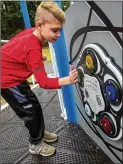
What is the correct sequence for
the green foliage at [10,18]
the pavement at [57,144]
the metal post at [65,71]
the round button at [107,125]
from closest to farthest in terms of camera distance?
the round button at [107,125], the pavement at [57,144], the metal post at [65,71], the green foliage at [10,18]

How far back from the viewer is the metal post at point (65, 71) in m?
1.72

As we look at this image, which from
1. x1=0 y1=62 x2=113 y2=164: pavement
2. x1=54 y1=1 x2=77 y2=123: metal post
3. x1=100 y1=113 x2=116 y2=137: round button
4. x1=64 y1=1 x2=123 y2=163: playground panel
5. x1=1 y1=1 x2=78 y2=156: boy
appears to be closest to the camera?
x1=64 y1=1 x2=123 y2=163: playground panel

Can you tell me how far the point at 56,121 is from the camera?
6.61 feet

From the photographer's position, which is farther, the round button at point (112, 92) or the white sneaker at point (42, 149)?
the white sneaker at point (42, 149)

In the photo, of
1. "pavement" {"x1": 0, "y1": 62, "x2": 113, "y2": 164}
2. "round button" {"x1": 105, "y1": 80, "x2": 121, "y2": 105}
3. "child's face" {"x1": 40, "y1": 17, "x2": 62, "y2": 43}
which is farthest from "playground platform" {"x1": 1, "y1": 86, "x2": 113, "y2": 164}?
"child's face" {"x1": 40, "y1": 17, "x2": 62, "y2": 43}

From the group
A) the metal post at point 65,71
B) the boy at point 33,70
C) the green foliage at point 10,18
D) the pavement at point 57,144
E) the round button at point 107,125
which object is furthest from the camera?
the green foliage at point 10,18

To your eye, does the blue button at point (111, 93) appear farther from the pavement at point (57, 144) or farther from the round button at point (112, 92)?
the pavement at point (57, 144)

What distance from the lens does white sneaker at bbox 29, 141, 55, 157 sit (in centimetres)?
162

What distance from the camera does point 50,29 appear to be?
1.33 metres

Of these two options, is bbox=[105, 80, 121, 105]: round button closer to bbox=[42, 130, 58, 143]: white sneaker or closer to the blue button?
the blue button

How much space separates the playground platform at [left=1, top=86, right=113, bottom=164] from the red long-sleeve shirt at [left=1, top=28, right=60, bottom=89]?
18.3 inches

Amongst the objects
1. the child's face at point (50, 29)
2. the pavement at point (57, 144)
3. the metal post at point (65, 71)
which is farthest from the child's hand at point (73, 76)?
the pavement at point (57, 144)

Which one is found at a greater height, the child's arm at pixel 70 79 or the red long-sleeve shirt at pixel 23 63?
the red long-sleeve shirt at pixel 23 63

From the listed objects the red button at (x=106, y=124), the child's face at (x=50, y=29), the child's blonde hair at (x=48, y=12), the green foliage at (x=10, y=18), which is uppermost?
the green foliage at (x=10, y=18)
